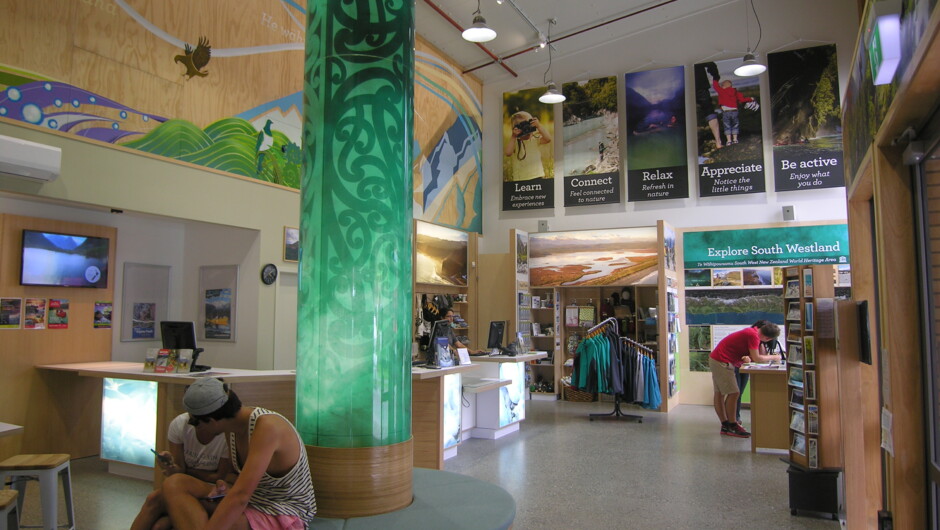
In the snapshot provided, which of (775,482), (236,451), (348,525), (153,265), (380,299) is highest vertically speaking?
(153,265)

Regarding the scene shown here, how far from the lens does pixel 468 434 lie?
7.61 metres

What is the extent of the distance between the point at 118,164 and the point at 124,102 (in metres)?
0.64

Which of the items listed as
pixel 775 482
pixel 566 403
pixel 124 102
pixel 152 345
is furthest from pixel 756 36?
pixel 152 345

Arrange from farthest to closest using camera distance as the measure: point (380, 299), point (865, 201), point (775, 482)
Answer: point (775, 482) < point (865, 201) < point (380, 299)

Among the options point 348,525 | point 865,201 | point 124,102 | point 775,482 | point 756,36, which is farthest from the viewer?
point 756,36

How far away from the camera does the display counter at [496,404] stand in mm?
7555

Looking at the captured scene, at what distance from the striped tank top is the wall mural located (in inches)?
174

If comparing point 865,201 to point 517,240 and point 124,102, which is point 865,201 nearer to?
point 124,102

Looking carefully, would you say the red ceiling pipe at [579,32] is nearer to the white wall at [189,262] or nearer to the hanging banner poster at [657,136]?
the hanging banner poster at [657,136]

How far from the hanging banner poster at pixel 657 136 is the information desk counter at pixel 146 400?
754 centimetres

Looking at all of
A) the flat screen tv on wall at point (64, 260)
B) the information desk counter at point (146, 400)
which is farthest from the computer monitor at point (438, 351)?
the flat screen tv on wall at point (64, 260)

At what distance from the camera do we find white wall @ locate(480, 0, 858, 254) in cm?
1005

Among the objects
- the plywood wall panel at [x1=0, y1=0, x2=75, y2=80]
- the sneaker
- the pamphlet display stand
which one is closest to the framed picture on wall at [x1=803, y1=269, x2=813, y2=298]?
the pamphlet display stand

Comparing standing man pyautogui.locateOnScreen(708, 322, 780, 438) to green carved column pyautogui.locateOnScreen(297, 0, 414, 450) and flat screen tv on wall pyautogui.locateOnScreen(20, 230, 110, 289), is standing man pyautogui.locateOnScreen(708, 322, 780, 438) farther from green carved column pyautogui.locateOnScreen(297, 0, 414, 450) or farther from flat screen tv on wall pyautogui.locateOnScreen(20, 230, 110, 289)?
flat screen tv on wall pyautogui.locateOnScreen(20, 230, 110, 289)
